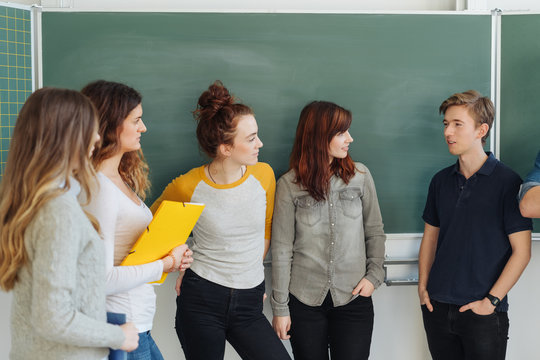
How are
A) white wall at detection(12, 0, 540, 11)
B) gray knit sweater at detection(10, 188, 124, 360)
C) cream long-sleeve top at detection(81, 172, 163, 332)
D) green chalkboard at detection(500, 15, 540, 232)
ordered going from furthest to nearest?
white wall at detection(12, 0, 540, 11) → green chalkboard at detection(500, 15, 540, 232) → cream long-sleeve top at detection(81, 172, 163, 332) → gray knit sweater at detection(10, 188, 124, 360)

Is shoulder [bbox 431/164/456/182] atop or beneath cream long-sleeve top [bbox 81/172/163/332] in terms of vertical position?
atop

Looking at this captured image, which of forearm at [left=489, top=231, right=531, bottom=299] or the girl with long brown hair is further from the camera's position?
forearm at [left=489, top=231, right=531, bottom=299]

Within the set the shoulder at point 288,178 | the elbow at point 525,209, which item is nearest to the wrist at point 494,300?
the elbow at point 525,209

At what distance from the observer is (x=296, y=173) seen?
2297 mm

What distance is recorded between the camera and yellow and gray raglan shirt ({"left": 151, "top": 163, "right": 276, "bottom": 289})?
6.84 ft

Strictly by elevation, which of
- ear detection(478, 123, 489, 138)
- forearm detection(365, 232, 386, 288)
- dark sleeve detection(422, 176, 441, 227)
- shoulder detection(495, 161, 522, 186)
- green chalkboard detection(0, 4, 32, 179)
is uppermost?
green chalkboard detection(0, 4, 32, 179)

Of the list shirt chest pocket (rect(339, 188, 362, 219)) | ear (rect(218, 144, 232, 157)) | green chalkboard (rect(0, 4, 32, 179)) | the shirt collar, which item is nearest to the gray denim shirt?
shirt chest pocket (rect(339, 188, 362, 219))

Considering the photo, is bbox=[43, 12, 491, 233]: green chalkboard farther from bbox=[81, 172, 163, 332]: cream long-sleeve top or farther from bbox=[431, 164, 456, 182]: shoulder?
bbox=[81, 172, 163, 332]: cream long-sleeve top

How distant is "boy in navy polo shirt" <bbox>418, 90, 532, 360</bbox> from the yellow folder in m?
1.17

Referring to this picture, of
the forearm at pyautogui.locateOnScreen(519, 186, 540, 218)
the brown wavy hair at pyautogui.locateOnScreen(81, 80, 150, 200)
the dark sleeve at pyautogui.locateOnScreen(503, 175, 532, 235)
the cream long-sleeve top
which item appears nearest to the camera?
the cream long-sleeve top

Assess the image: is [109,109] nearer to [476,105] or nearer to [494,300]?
[476,105]

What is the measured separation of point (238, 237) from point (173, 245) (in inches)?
16.6

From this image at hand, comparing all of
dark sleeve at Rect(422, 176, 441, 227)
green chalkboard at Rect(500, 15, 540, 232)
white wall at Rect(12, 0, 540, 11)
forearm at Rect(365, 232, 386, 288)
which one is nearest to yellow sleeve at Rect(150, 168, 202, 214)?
forearm at Rect(365, 232, 386, 288)

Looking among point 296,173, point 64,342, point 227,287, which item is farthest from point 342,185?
point 64,342
